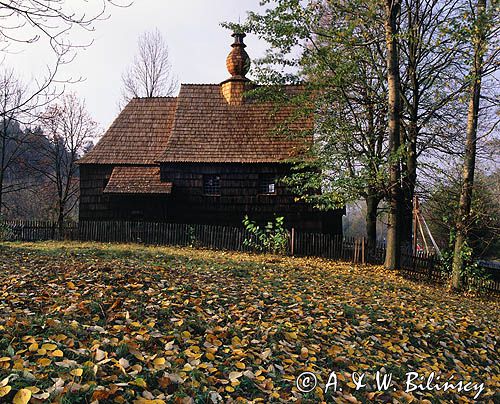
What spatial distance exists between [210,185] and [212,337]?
15526 millimetres

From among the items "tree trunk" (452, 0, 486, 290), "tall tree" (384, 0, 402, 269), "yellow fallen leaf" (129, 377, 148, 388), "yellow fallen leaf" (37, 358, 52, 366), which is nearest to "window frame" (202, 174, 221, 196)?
"tall tree" (384, 0, 402, 269)

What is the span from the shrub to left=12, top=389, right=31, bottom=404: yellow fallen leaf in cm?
1474

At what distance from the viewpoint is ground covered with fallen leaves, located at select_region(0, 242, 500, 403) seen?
12.4 feet

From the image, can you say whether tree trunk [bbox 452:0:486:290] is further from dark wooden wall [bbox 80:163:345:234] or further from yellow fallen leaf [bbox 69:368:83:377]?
yellow fallen leaf [bbox 69:368:83:377]

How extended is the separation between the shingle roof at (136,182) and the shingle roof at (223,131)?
124 centimetres

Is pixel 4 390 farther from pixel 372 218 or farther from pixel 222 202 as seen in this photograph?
pixel 372 218

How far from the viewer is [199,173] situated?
66.2 ft

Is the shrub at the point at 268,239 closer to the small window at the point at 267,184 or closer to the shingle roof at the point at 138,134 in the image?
the small window at the point at 267,184

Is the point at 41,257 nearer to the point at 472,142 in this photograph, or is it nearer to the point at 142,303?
the point at 142,303

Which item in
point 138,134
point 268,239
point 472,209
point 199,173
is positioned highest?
point 138,134

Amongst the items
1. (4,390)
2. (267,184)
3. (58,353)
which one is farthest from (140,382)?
(267,184)

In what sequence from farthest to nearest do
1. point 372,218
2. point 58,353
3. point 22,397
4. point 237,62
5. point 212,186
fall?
point 237,62 < point 212,186 < point 372,218 < point 58,353 < point 22,397

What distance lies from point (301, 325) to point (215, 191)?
47.6ft

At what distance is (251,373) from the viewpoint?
4387 millimetres
